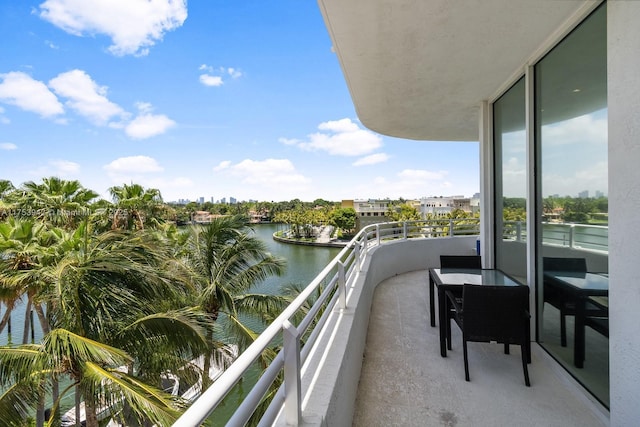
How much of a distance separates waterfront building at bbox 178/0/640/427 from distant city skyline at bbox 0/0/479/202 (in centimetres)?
79

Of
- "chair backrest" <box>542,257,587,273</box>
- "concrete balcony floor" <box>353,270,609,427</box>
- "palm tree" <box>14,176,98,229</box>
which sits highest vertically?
"palm tree" <box>14,176,98,229</box>

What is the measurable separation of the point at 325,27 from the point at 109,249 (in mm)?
5093

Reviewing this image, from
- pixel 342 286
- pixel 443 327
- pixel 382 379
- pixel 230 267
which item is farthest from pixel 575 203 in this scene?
pixel 230 267

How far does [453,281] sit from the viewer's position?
3207 millimetres

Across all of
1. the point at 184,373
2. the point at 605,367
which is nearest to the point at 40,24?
the point at 184,373

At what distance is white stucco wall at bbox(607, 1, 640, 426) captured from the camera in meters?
1.65

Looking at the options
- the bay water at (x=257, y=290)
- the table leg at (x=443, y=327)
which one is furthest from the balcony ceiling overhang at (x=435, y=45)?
the bay water at (x=257, y=290)

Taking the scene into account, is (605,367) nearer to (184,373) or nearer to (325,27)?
(325,27)

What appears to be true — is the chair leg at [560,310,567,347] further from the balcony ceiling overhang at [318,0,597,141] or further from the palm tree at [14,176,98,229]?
the palm tree at [14,176,98,229]

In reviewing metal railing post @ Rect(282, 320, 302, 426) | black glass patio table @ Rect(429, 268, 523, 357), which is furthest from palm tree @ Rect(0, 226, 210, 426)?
black glass patio table @ Rect(429, 268, 523, 357)

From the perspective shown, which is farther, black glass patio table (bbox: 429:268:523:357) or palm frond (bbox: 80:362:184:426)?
palm frond (bbox: 80:362:184:426)

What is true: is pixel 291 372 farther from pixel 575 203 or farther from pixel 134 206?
pixel 134 206

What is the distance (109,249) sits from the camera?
5223mm

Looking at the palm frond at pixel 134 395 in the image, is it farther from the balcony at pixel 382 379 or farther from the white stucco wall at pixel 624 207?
the white stucco wall at pixel 624 207
